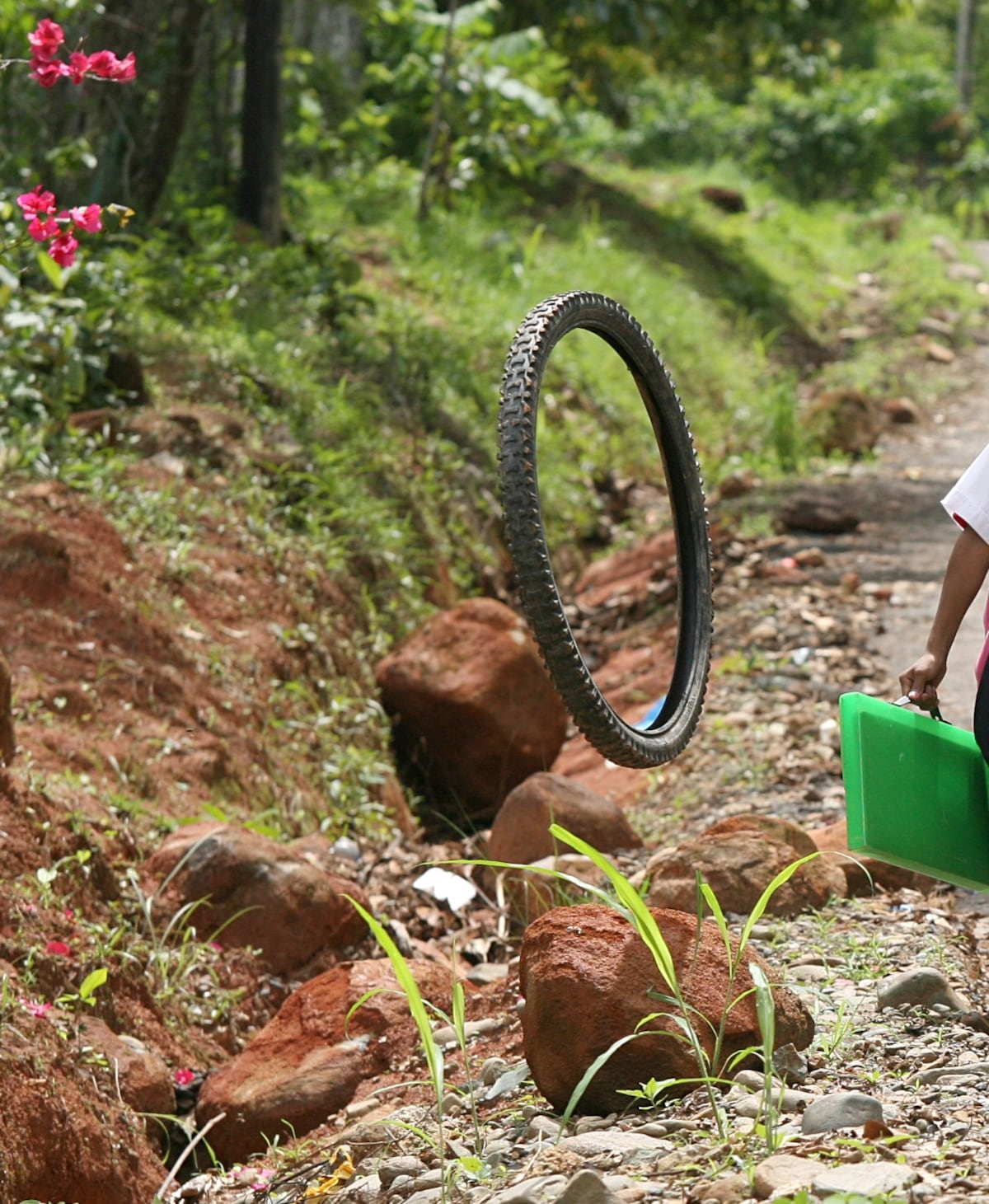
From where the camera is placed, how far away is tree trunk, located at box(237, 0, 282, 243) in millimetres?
8938

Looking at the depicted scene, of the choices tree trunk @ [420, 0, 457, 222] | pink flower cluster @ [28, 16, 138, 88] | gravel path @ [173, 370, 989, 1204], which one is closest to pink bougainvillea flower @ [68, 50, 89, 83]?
pink flower cluster @ [28, 16, 138, 88]

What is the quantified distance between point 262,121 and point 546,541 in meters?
6.59

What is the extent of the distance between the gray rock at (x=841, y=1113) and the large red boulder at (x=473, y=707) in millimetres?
3378

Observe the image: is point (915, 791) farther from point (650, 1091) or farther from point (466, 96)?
point (466, 96)

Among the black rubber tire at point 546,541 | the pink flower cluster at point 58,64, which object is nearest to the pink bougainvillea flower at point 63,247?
the pink flower cluster at point 58,64

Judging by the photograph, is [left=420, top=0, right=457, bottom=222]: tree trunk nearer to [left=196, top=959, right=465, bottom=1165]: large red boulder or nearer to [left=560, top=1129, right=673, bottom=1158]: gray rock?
[left=196, top=959, right=465, bottom=1165]: large red boulder

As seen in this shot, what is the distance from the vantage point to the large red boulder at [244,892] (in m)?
4.13

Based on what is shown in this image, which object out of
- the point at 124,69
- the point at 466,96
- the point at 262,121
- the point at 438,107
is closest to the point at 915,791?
the point at 124,69

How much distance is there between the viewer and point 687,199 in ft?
54.4

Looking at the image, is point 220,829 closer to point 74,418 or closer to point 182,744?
point 182,744

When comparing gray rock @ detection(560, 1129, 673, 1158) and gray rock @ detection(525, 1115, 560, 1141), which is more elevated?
gray rock @ detection(560, 1129, 673, 1158)

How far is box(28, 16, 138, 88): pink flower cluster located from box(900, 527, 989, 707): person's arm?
7.51 feet

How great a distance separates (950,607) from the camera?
2.92m

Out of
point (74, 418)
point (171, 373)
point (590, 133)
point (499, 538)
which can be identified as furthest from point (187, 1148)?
point (590, 133)
